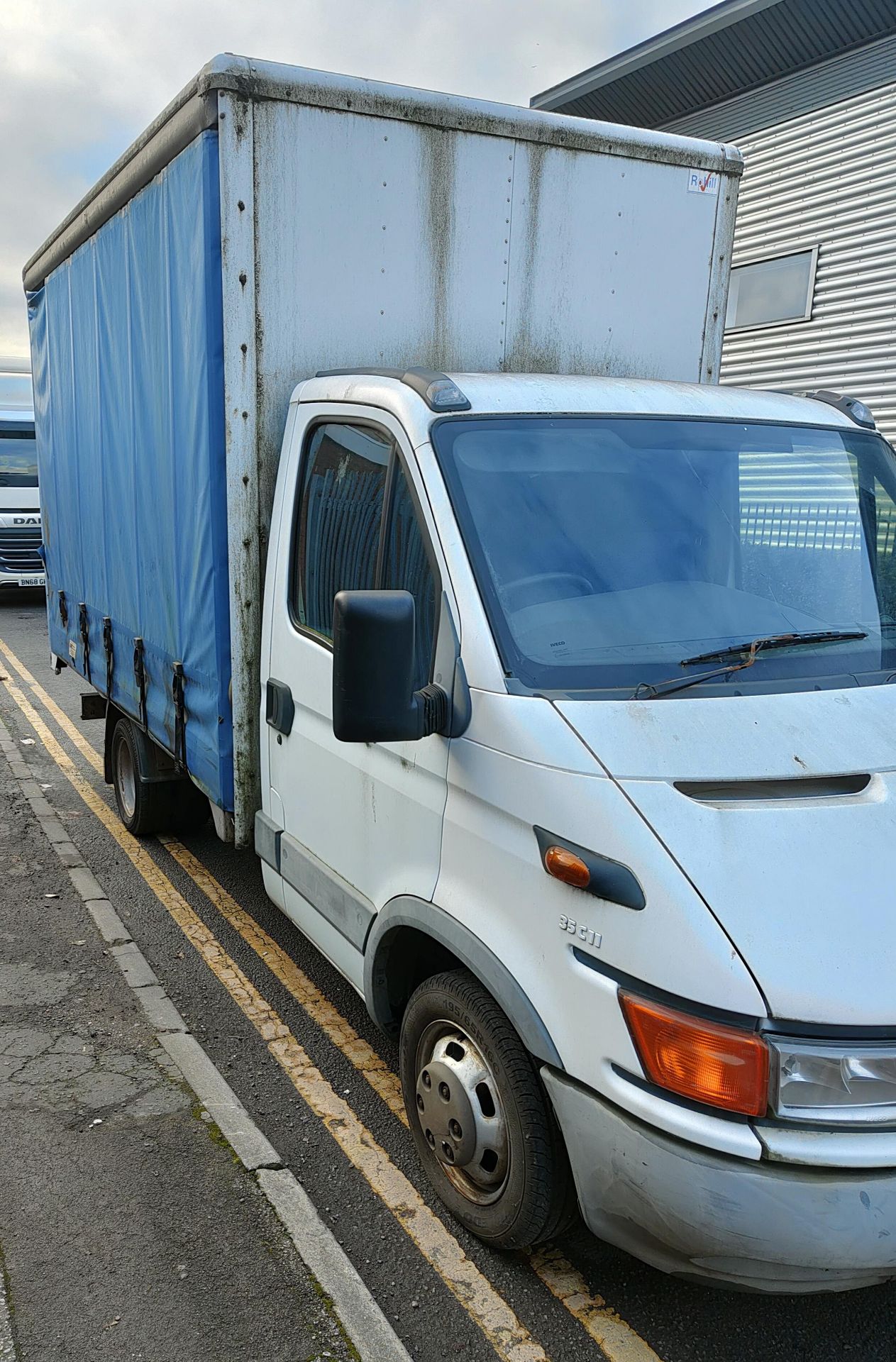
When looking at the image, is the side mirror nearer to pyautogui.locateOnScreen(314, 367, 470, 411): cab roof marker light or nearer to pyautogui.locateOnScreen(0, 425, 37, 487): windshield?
pyautogui.locateOnScreen(314, 367, 470, 411): cab roof marker light

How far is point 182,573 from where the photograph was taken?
4.53 metres

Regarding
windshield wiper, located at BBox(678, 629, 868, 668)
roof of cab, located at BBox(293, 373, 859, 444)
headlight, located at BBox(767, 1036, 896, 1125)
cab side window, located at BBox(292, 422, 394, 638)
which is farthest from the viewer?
cab side window, located at BBox(292, 422, 394, 638)

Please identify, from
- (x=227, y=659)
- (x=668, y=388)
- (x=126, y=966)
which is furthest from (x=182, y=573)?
(x=668, y=388)

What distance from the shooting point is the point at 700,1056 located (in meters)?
2.21

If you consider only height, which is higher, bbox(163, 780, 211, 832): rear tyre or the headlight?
the headlight

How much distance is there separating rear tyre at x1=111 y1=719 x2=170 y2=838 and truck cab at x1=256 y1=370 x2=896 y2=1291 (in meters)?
2.47

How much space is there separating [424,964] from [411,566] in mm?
1307

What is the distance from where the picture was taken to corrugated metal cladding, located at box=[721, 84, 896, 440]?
11844mm

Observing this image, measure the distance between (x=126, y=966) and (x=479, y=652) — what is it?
2946mm

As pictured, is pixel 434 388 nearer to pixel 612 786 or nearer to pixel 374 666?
pixel 374 666

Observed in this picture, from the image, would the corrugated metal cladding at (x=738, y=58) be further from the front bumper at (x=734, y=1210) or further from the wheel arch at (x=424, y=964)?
the front bumper at (x=734, y=1210)

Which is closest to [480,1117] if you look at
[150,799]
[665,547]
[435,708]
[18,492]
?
[435,708]

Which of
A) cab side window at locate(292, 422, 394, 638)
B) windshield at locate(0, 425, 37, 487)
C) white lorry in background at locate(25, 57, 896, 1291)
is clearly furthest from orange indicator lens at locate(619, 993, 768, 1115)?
windshield at locate(0, 425, 37, 487)

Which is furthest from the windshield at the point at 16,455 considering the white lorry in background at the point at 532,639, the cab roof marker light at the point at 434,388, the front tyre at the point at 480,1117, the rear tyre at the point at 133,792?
the front tyre at the point at 480,1117
